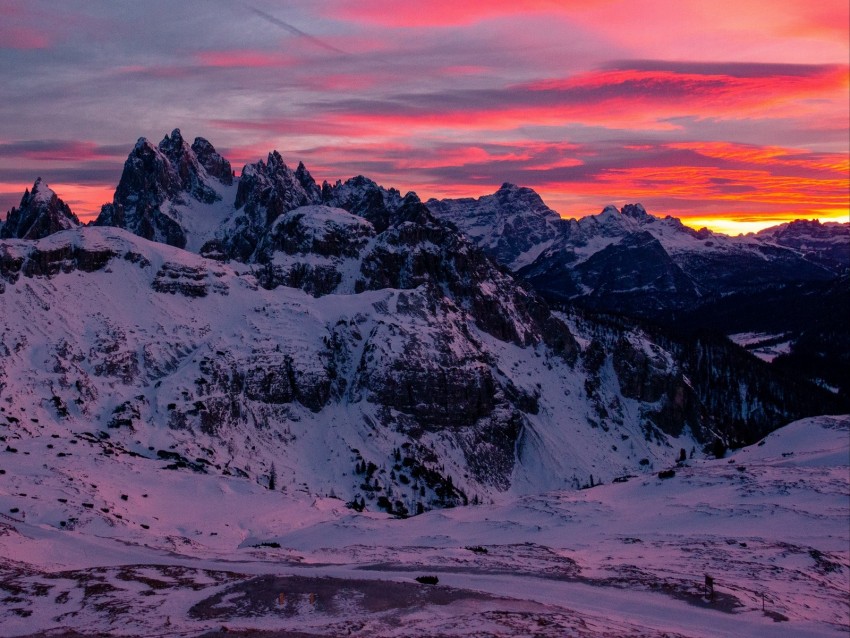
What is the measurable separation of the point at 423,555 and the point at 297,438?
76.2 m

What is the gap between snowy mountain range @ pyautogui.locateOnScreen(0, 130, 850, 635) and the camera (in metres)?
59.3

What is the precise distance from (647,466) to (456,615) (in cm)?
13514

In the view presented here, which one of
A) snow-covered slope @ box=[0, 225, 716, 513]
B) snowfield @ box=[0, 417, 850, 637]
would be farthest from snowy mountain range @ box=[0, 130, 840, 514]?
snowfield @ box=[0, 417, 850, 637]

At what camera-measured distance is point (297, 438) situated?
463 feet

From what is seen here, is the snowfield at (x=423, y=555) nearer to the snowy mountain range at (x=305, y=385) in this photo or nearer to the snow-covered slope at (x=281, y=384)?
the snow-covered slope at (x=281, y=384)

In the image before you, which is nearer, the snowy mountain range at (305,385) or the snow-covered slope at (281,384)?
the snow-covered slope at (281,384)

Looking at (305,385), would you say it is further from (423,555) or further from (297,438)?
(423,555)

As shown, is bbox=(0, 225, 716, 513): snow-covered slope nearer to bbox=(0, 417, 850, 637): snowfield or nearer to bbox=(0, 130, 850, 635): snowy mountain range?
bbox=(0, 130, 850, 635): snowy mountain range

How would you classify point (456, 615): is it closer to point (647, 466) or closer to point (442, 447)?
point (442, 447)

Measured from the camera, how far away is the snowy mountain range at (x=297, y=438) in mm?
59281

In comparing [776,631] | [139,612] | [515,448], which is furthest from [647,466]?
[139,612]

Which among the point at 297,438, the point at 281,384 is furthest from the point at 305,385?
the point at 297,438

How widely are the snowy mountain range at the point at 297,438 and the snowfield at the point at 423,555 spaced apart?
42 cm

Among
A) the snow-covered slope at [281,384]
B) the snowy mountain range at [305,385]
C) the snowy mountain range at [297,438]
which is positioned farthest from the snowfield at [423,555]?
the snowy mountain range at [305,385]
